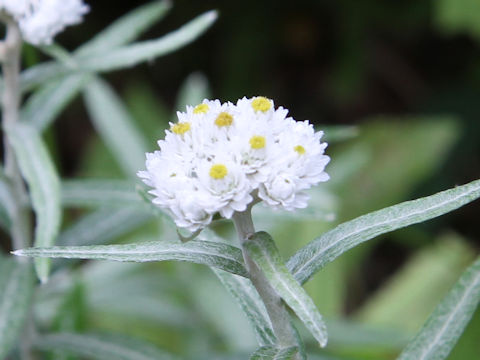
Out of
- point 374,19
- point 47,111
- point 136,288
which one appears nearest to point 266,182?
point 47,111

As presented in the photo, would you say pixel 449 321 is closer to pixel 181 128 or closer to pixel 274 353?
pixel 274 353

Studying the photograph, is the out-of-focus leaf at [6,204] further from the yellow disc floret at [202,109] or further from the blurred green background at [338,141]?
the yellow disc floret at [202,109]

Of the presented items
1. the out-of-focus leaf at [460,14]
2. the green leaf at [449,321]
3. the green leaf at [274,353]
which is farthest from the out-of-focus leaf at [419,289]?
the green leaf at [274,353]

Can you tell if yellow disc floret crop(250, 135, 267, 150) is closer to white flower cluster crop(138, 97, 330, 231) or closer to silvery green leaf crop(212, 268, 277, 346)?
white flower cluster crop(138, 97, 330, 231)

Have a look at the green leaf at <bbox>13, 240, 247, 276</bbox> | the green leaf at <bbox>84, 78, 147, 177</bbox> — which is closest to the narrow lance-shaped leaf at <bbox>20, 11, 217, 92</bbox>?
the green leaf at <bbox>13, 240, 247, 276</bbox>

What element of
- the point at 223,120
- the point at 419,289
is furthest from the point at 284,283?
the point at 419,289

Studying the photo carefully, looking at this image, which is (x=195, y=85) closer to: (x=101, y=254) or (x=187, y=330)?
(x=187, y=330)
